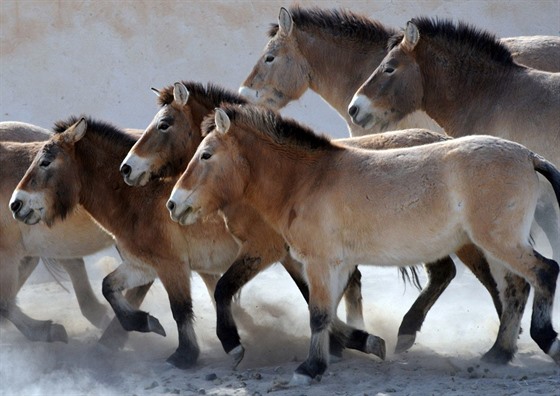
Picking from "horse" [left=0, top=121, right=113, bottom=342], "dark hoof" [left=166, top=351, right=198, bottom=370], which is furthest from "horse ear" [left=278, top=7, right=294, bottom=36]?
"dark hoof" [left=166, top=351, right=198, bottom=370]

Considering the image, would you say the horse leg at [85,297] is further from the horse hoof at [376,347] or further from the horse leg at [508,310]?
the horse leg at [508,310]

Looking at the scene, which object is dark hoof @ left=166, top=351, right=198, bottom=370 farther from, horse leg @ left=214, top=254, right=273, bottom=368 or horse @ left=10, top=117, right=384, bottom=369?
horse leg @ left=214, top=254, right=273, bottom=368

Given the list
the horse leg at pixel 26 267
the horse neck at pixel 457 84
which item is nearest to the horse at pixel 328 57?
the horse neck at pixel 457 84

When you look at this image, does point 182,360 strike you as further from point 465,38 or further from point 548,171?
point 465,38

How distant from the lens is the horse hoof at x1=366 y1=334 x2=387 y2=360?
8.85 meters

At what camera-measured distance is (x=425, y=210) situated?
809 cm

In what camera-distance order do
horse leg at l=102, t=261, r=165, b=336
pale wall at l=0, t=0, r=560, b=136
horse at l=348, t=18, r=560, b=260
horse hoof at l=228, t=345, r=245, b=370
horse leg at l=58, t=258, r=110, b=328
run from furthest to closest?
pale wall at l=0, t=0, r=560, b=136, horse leg at l=58, t=258, r=110, b=328, horse at l=348, t=18, r=560, b=260, horse leg at l=102, t=261, r=165, b=336, horse hoof at l=228, t=345, r=245, b=370

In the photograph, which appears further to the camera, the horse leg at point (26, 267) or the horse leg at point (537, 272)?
the horse leg at point (26, 267)

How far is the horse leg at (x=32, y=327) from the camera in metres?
10.2

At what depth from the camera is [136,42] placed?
16938mm

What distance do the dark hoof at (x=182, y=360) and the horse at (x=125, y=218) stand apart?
1cm

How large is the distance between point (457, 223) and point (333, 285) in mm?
968

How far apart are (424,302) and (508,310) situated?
3.41 ft

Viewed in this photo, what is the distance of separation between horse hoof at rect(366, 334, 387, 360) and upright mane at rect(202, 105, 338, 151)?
1.44 metres
